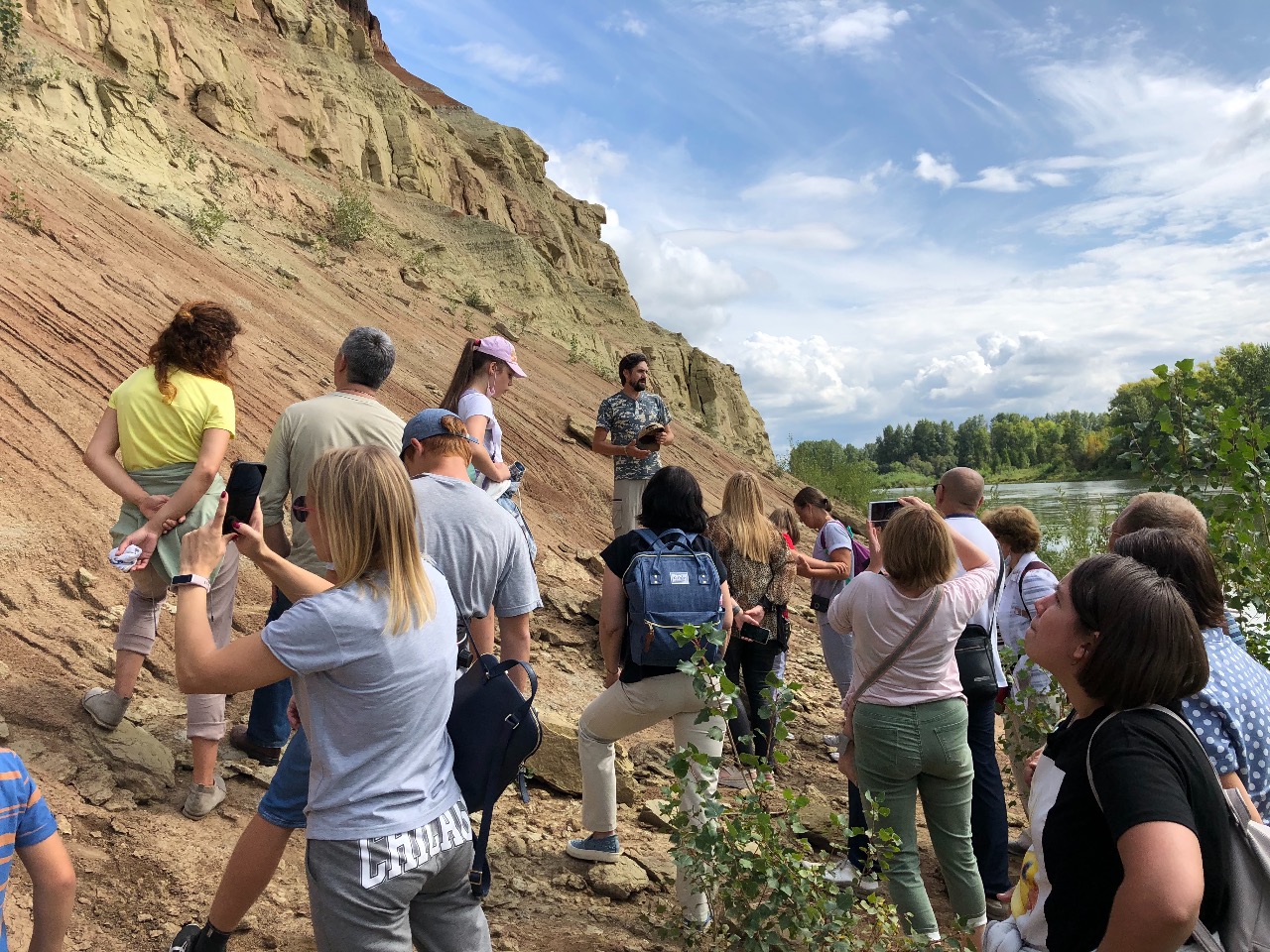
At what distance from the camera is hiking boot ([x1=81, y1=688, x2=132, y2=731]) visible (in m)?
4.16

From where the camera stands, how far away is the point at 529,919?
12.8 feet

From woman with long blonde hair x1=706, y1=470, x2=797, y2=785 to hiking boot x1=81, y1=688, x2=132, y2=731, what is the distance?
115 inches

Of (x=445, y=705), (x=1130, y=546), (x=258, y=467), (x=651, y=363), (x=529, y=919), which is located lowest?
(x=529, y=919)

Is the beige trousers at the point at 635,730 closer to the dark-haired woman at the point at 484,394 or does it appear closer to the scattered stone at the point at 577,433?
the dark-haired woman at the point at 484,394

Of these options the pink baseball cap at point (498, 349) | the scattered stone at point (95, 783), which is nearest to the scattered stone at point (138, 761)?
the scattered stone at point (95, 783)

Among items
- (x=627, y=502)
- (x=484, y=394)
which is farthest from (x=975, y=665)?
(x=627, y=502)

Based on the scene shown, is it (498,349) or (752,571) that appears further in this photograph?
(752,571)

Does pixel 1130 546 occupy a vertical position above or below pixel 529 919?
Answer: above

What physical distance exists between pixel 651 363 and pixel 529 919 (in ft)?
75.4

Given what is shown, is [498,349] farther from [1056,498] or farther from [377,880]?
[1056,498]

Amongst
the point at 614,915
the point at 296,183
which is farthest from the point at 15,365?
the point at 296,183

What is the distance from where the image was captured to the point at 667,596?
12.7ft

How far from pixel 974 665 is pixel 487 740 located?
2598 millimetres

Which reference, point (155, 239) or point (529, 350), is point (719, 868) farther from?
point (529, 350)
